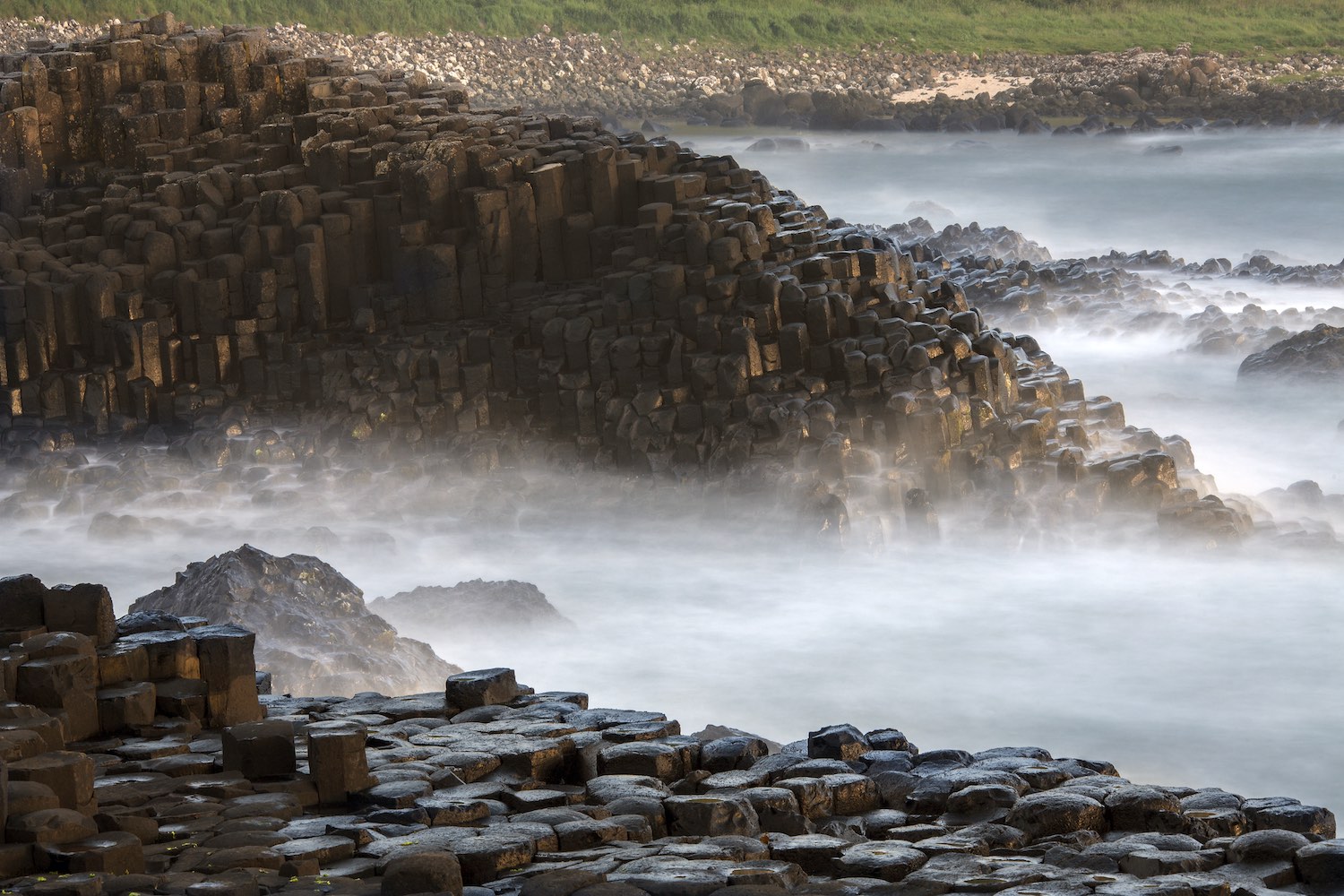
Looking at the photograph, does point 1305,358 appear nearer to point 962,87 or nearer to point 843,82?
point 962,87

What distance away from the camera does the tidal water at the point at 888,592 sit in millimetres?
13055

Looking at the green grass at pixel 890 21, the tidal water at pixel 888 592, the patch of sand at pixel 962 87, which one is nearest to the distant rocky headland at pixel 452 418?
the tidal water at pixel 888 592

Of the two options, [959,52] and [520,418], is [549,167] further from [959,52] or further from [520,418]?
[959,52]

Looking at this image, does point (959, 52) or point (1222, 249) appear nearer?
point (1222, 249)

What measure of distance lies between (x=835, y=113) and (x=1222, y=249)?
57.7 feet

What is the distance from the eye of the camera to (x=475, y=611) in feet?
48.5

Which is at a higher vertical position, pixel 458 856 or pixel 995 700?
Result: pixel 458 856

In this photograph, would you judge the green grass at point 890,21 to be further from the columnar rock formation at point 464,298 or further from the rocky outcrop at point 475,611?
the rocky outcrop at point 475,611

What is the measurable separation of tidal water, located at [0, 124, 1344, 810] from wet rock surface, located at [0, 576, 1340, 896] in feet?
9.14

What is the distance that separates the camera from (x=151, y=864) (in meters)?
7.56

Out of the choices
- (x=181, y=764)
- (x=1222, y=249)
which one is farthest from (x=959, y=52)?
(x=181, y=764)

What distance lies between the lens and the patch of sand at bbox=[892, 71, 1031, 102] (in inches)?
2173

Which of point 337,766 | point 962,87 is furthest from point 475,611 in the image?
point 962,87

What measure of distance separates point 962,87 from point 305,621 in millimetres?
46020
